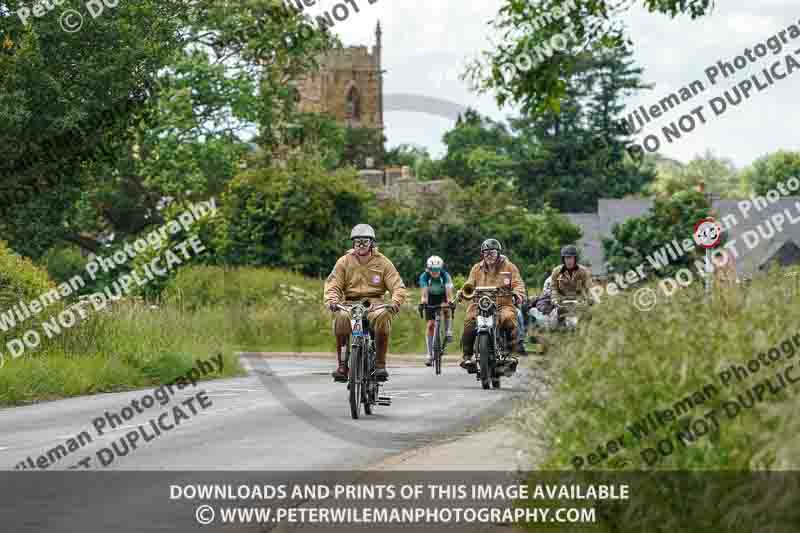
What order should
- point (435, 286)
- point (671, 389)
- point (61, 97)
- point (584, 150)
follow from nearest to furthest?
point (671, 389) → point (435, 286) → point (61, 97) → point (584, 150)

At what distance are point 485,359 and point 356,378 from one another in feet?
14.4

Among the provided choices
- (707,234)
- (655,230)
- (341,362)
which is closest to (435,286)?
(707,234)

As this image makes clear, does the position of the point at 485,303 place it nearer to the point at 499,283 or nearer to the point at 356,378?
the point at 499,283

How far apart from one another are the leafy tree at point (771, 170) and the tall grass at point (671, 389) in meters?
112

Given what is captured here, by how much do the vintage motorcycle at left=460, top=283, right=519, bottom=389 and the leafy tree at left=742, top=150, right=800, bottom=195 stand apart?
10050 cm

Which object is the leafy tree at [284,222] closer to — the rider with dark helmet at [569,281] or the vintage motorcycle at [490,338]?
the rider with dark helmet at [569,281]

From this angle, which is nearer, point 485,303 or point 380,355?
point 380,355

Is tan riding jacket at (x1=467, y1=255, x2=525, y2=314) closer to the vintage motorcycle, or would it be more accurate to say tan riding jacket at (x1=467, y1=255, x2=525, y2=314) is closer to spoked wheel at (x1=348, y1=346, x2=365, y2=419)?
the vintage motorcycle

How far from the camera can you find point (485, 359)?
20281 mm

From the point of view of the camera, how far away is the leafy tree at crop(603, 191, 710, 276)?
66.0 meters

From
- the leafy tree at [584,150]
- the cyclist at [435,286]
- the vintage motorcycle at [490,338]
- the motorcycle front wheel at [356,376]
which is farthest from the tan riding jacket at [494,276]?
the leafy tree at [584,150]

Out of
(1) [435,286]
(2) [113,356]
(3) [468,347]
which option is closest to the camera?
(3) [468,347]

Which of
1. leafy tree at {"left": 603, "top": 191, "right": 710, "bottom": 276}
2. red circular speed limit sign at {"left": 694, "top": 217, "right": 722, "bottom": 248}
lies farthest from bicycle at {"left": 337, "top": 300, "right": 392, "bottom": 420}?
leafy tree at {"left": 603, "top": 191, "right": 710, "bottom": 276}

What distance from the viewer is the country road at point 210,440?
33.9ft
